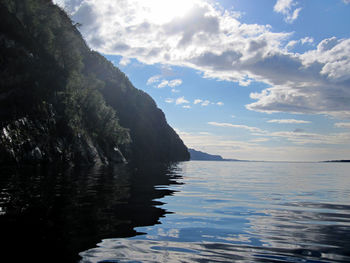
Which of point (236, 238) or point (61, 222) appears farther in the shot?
point (61, 222)

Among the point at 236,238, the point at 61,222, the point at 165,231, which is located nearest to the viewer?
the point at 236,238

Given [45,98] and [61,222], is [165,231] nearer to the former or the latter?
[61,222]

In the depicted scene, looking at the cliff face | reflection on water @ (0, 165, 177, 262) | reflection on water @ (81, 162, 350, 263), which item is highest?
the cliff face

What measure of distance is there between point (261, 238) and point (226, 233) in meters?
0.96

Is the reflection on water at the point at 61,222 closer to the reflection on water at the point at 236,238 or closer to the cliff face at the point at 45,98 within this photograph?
the reflection on water at the point at 236,238

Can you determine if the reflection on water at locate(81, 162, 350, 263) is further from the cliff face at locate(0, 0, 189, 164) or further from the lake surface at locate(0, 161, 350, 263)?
the cliff face at locate(0, 0, 189, 164)

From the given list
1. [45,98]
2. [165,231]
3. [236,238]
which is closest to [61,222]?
[165,231]

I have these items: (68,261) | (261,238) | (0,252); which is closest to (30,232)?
(0,252)

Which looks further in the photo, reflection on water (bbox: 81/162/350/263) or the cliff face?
the cliff face

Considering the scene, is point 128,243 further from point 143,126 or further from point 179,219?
point 143,126

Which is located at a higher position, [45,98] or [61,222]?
[45,98]

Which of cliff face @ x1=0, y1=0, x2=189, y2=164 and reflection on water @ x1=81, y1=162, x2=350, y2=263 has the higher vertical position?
cliff face @ x1=0, y1=0, x2=189, y2=164

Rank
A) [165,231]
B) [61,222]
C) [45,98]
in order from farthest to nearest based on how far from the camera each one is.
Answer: [45,98] → [61,222] → [165,231]

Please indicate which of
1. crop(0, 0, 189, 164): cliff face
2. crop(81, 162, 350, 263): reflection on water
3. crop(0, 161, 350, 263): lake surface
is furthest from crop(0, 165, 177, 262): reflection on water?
crop(0, 0, 189, 164): cliff face
